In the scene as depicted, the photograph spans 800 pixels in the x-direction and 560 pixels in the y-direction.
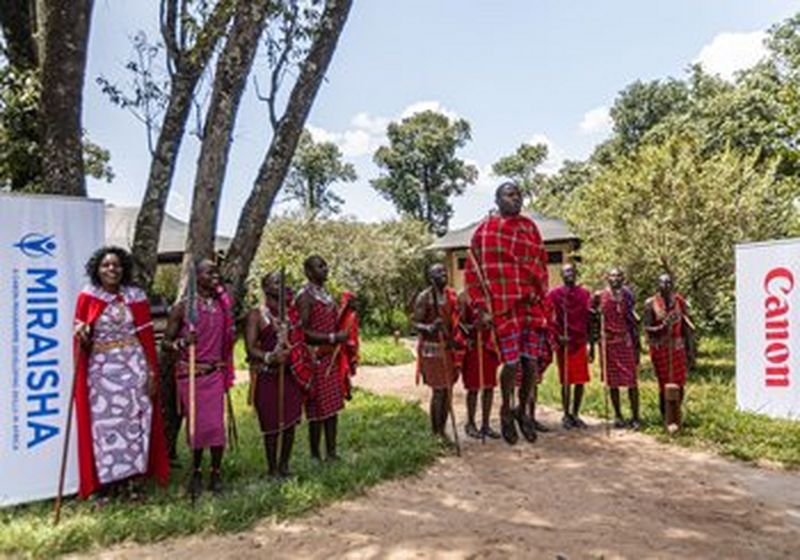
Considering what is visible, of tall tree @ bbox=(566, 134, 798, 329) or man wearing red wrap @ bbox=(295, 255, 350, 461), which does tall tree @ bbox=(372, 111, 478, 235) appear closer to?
tall tree @ bbox=(566, 134, 798, 329)

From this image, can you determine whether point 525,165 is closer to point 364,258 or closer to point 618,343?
point 364,258

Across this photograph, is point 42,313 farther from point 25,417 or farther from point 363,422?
point 363,422

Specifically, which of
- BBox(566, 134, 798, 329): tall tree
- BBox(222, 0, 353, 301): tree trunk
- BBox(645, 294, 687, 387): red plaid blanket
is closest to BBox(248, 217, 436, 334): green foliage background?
BBox(566, 134, 798, 329): tall tree

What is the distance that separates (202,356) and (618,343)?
4.61 meters

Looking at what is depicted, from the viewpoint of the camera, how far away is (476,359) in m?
7.14

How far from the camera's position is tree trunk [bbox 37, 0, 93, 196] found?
6090 mm

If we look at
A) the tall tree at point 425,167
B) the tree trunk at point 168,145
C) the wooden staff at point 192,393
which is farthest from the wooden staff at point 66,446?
the tall tree at point 425,167

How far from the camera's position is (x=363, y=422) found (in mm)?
8516

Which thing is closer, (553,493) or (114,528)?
(114,528)

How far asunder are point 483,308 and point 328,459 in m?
1.94

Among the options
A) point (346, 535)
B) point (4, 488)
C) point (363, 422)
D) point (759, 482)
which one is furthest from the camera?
point (363, 422)

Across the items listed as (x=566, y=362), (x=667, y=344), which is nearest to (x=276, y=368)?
(x=566, y=362)

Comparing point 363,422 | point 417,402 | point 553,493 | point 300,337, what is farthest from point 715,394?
point 300,337

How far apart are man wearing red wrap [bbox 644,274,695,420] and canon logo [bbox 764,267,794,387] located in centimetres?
178
